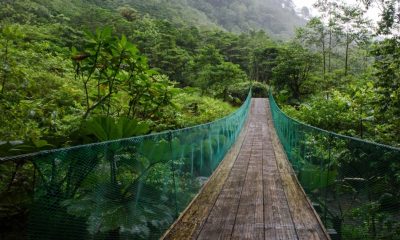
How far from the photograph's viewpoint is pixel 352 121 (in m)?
10.0

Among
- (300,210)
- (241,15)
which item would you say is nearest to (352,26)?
(300,210)

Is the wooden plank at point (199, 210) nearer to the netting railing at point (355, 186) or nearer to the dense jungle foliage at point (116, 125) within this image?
the dense jungle foliage at point (116, 125)

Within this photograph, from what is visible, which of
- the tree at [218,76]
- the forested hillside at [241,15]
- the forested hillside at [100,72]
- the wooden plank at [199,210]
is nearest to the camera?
the wooden plank at [199,210]

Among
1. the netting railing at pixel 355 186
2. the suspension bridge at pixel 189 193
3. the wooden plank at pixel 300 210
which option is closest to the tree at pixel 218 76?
the wooden plank at pixel 300 210

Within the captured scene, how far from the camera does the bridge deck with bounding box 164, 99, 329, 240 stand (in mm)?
3711

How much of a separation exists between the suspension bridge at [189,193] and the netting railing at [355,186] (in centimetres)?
1

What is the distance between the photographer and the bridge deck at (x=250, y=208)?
371 cm

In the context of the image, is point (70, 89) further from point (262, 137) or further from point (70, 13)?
point (70, 13)

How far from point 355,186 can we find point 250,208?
1.73 meters

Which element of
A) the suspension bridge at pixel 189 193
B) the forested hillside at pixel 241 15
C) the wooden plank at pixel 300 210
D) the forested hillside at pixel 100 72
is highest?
the forested hillside at pixel 241 15

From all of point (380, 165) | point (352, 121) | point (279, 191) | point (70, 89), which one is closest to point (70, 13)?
point (70, 89)

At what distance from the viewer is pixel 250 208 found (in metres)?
4.58

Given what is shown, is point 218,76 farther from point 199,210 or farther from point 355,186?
point 355,186

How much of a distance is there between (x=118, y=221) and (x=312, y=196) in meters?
3.18
